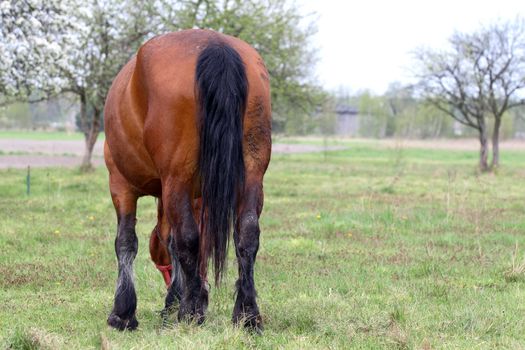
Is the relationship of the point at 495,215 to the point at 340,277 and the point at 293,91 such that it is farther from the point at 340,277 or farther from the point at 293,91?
the point at 293,91

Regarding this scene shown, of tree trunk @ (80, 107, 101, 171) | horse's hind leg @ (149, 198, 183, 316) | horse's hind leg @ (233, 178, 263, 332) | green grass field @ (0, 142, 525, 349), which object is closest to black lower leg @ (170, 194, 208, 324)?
green grass field @ (0, 142, 525, 349)

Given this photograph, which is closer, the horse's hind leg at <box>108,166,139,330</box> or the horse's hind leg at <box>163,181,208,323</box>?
the horse's hind leg at <box>163,181,208,323</box>

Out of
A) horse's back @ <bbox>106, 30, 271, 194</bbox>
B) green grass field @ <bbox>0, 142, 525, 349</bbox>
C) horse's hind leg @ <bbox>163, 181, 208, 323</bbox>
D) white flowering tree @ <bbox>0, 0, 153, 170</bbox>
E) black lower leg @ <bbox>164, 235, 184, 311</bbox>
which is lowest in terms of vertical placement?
green grass field @ <bbox>0, 142, 525, 349</bbox>

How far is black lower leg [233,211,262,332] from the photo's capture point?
474 cm

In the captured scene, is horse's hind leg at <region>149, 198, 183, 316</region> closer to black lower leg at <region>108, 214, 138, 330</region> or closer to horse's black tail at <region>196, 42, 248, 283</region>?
black lower leg at <region>108, 214, 138, 330</region>

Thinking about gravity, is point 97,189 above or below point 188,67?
below

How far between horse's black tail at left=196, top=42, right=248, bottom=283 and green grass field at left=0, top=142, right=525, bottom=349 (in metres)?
0.66

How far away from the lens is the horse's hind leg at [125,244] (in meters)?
5.51

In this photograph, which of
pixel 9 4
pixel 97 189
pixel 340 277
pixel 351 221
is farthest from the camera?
pixel 97 189

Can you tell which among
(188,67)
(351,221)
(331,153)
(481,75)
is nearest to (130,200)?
(188,67)

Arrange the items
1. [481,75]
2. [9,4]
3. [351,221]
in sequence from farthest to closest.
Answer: [481,75], [9,4], [351,221]

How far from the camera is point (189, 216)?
479 cm

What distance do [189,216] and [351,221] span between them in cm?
739

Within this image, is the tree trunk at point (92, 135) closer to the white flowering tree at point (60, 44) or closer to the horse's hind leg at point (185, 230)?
the white flowering tree at point (60, 44)
